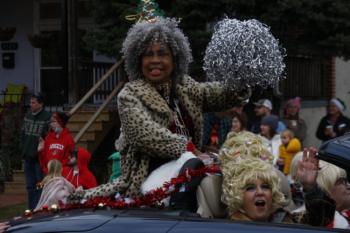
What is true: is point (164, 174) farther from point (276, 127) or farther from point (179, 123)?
point (276, 127)

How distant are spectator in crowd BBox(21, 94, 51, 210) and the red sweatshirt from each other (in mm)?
545

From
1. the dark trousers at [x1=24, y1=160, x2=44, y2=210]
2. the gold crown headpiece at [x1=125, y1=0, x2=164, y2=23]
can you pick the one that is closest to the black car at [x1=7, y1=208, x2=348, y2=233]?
the gold crown headpiece at [x1=125, y1=0, x2=164, y2=23]

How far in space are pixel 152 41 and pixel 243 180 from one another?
1154 mm

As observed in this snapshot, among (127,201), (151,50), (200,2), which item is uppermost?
(200,2)

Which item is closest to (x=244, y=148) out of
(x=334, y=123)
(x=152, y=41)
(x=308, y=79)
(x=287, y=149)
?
(x=152, y=41)

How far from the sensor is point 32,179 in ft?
36.4

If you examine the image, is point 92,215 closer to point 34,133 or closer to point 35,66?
point 34,133

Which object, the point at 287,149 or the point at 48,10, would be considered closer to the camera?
the point at 287,149

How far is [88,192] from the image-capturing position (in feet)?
15.0

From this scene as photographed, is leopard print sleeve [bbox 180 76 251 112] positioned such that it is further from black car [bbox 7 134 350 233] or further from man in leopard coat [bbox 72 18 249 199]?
black car [bbox 7 134 350 233]

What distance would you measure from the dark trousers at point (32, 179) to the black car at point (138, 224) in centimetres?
755

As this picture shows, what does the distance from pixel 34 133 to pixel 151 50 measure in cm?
682

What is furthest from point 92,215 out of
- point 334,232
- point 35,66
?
point 35,66

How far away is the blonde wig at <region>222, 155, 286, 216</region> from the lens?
3805 millimetres
